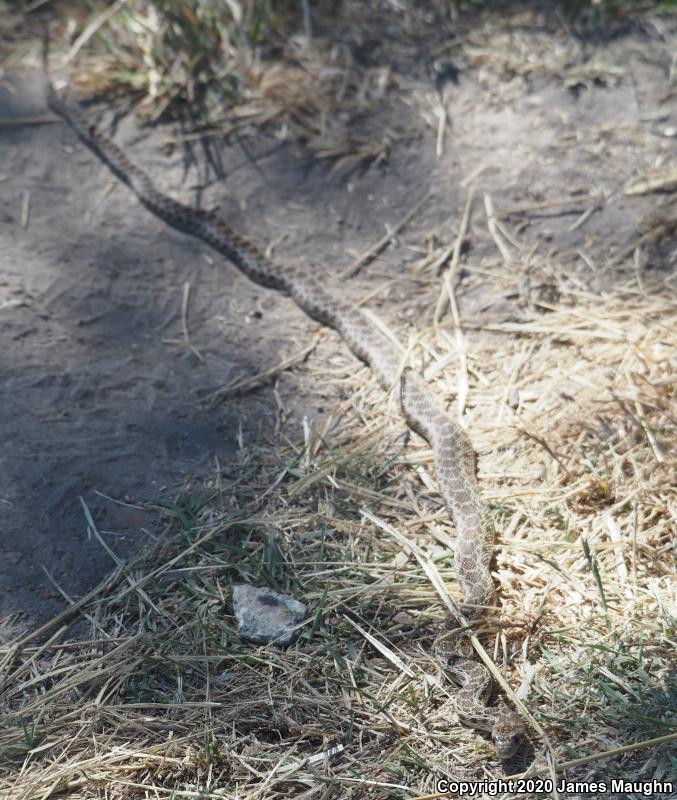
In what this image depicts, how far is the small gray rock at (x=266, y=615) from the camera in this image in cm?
388

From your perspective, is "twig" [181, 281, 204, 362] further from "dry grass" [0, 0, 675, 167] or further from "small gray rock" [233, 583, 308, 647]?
"small gray rock" [233, 583, 308, 647]

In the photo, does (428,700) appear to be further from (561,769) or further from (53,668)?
(53,668)

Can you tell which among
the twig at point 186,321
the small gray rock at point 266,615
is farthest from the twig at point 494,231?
the small gray rock at point 266,615

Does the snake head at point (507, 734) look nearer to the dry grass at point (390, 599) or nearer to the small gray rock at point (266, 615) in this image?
the dry grass at point (390, 599)

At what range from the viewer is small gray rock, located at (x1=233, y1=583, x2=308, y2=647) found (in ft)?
12.7

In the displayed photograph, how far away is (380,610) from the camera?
4.05 m

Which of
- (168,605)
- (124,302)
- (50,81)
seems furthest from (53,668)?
(50,81)

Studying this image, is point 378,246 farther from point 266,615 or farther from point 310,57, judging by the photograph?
point 266,615

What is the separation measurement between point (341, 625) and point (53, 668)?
1.34 meters

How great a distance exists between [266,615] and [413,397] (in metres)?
1.76

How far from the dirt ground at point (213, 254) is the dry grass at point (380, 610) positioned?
1.20 feet

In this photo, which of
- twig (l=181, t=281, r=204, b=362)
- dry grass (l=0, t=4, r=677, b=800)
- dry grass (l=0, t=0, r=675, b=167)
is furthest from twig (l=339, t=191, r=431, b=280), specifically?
twig (l=181, t=281, r=204, b=362)

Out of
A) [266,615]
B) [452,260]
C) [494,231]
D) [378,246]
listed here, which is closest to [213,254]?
[378,246]

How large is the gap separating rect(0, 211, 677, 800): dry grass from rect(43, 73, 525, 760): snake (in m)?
0.10
